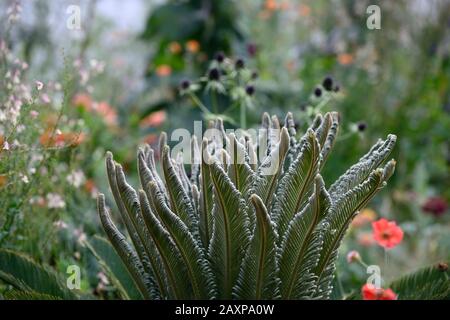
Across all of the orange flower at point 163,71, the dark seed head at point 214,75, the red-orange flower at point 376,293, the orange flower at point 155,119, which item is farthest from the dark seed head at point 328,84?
the orange flower at point 163,71

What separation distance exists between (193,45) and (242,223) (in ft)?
10.3

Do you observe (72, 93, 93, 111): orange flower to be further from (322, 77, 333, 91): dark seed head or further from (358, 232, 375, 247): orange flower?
(322, 77, 333, 91): dark seed head

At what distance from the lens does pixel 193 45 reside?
488 cm

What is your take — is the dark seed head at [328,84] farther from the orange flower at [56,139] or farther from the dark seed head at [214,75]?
the orange flower at [56,139]

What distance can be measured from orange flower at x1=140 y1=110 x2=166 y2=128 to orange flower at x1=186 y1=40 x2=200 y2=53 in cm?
46

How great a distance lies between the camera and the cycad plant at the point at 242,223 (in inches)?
72.6

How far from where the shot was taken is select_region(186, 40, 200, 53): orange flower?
487 centimetres

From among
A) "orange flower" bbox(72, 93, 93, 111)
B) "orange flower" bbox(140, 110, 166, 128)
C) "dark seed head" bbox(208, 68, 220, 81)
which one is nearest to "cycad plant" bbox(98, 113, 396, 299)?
"dark seed head" bbox(208, 68, 220, 81)

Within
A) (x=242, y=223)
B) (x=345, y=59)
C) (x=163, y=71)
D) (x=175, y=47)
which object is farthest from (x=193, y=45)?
(x=242, y=223)

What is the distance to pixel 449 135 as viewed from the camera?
4910 mm

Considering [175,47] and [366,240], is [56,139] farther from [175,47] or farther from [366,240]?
[175,47]

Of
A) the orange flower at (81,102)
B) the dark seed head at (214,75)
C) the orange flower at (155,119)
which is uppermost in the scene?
the dark seed head at (214,75)

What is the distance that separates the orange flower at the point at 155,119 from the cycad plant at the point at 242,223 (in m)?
2.75
